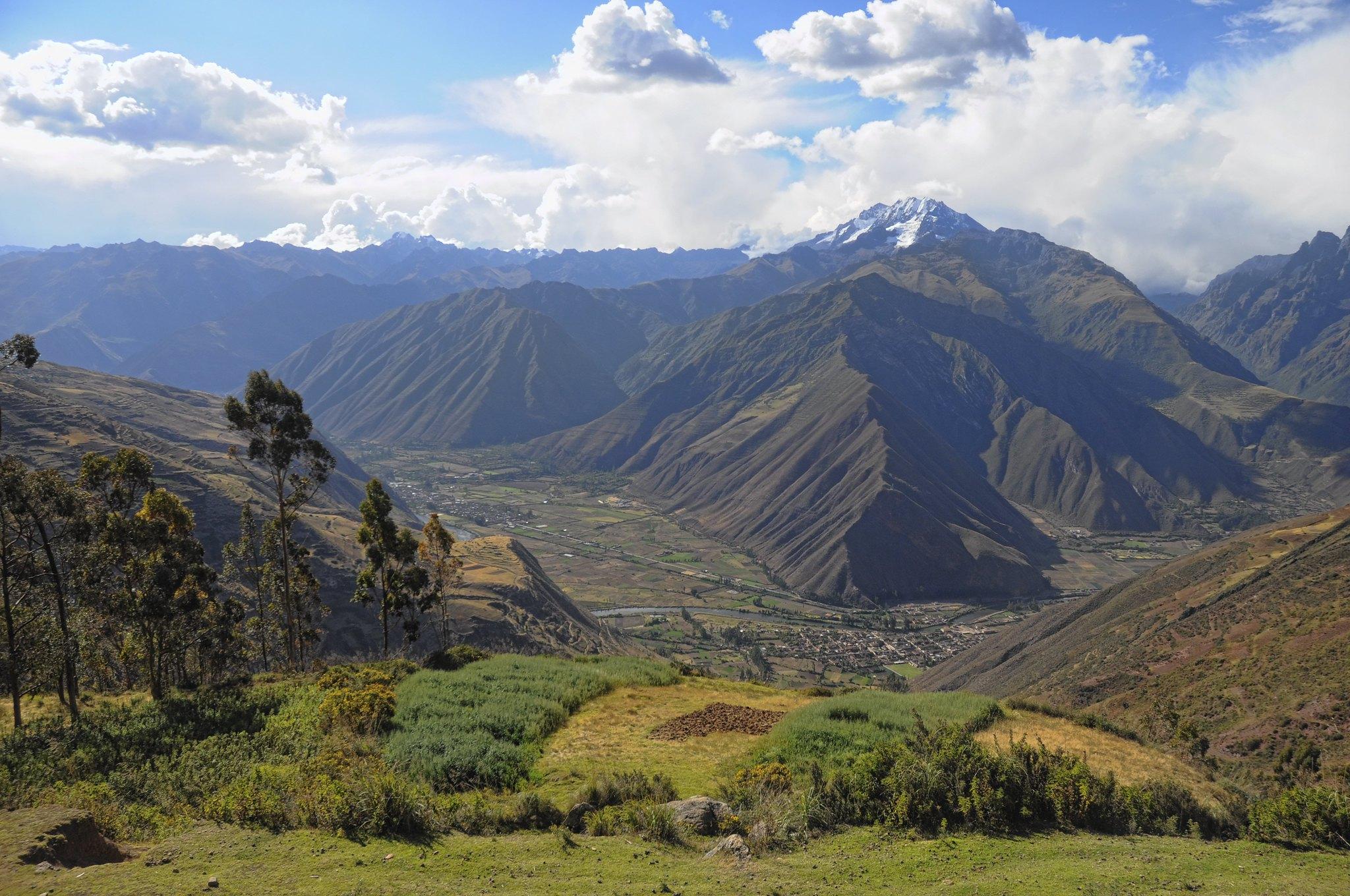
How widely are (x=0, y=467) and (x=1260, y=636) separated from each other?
100 m

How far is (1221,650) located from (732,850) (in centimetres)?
8083

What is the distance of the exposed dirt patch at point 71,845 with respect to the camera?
1673 centimetres

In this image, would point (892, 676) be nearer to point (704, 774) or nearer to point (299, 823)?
point (704, 774)

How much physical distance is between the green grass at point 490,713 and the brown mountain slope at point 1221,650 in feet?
142

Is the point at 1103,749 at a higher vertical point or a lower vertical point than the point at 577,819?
lower

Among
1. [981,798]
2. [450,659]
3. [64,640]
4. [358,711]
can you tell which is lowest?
[450,659]

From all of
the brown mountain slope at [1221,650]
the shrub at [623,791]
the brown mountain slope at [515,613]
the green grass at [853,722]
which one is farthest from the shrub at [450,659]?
the brown mountain slope at [515,613]

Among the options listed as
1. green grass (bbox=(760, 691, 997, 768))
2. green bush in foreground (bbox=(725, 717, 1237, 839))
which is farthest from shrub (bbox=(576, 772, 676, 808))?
green grass (bbox=(760, 691, 997, 768))

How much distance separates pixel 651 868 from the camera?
19.1 meters

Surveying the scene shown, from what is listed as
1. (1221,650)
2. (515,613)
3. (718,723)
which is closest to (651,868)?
(718,723)

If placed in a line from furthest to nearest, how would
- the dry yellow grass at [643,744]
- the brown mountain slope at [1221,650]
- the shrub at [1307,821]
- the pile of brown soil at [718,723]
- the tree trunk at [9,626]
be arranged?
the brown mountain slope at [1221,650]
the pile of brown soil at [718,723]
the tree trunk at [9,626]
the dry yellow grass at [643,744]
the shrub at [1307,821]

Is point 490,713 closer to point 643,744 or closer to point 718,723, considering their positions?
point 643,744

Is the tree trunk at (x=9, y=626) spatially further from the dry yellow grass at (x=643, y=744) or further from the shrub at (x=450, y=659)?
the dry yellow grass at (x=643, y=744)

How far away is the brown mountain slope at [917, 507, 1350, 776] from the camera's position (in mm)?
58750
